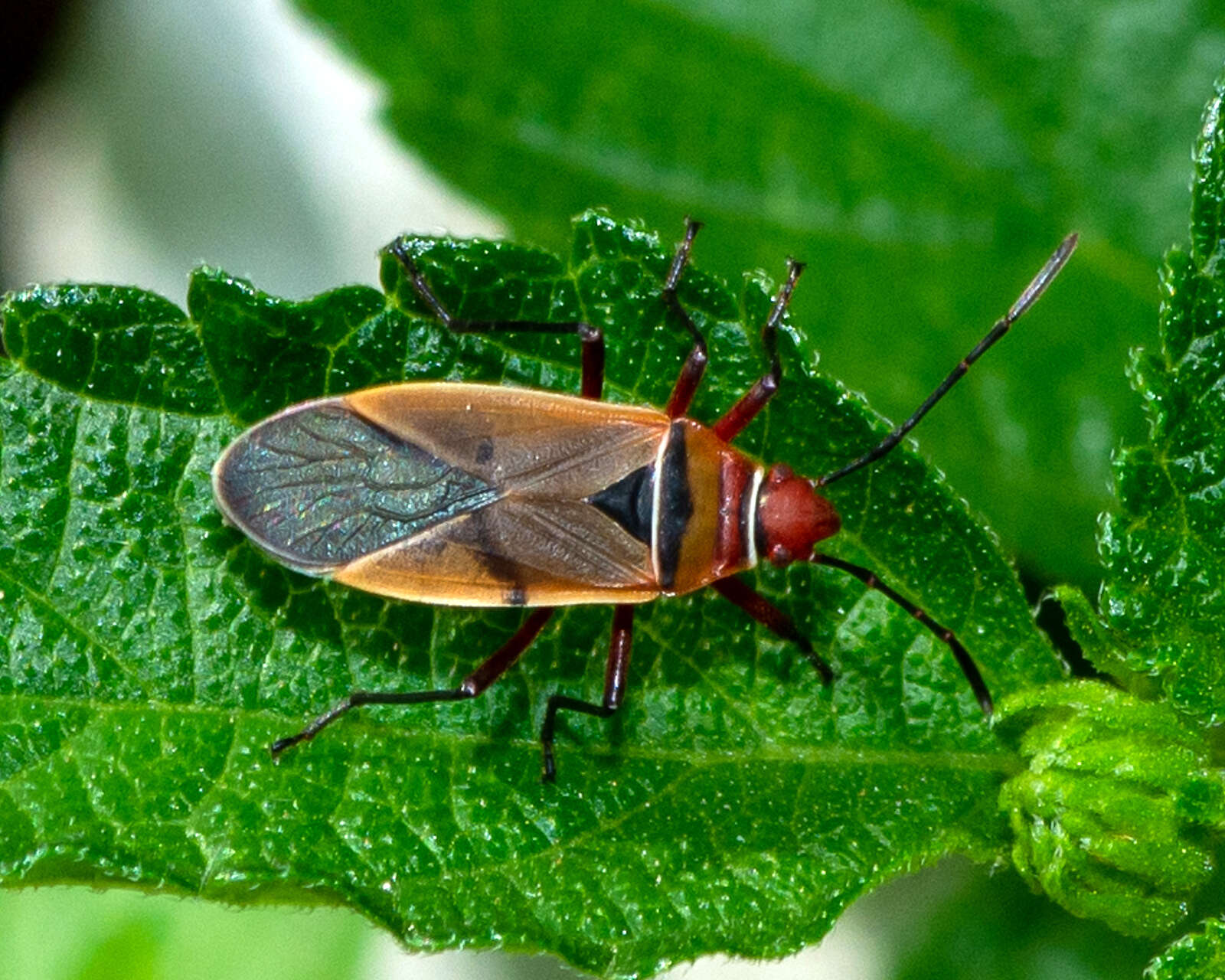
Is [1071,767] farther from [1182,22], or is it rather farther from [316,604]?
[1182,22]

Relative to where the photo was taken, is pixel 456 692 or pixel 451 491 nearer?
pixel 456 692

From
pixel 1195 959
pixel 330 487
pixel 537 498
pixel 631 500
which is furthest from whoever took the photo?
pixel 631 500

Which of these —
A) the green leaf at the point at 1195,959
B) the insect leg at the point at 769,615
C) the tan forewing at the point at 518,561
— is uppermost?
the insect leg at the point at 769,615

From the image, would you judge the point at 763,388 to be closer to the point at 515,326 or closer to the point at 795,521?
the point at 795,521

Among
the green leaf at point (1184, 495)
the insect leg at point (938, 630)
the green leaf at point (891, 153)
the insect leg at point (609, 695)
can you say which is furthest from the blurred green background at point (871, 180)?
the insect leg at point (609, 695)

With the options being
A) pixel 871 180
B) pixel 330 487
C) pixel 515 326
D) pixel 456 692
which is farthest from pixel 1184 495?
pixel 871 180

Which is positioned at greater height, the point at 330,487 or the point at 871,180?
the point at 871,180

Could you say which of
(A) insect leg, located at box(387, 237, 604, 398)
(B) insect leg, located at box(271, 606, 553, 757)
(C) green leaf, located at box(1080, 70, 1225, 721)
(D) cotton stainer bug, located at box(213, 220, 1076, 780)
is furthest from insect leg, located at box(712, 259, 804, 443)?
(C) green leaf, located at box(1080, 70, 1225, 721)

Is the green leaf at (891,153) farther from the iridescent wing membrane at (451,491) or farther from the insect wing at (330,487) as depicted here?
the insect wing at (330,487)
